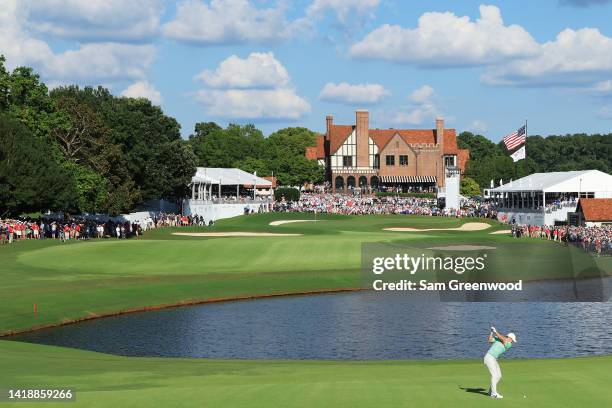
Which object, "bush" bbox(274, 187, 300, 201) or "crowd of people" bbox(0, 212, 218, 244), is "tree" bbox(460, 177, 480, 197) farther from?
"crowd of people" bbox(0, 212, 218, 244)

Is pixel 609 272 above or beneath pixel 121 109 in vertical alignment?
beneath

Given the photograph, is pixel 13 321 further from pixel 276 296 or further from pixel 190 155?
pixel 190 155

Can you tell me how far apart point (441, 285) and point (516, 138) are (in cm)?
4587

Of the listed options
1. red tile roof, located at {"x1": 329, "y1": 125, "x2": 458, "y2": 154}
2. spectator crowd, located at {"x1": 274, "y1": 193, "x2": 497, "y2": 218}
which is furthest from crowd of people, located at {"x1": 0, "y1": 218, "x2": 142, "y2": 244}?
red tile roof, located at {"x1": 329, "y1": 125, "x2": 458, "y2": 154}

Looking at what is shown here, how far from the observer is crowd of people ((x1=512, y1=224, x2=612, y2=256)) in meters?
74.2

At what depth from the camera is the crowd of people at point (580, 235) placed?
243 feet

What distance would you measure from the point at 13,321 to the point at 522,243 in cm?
4847

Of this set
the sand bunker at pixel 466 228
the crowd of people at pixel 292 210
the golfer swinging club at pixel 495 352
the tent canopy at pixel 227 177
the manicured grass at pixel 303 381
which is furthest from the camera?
the tent canopy at pixel 227 177

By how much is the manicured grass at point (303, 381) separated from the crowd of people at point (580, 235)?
154 ft

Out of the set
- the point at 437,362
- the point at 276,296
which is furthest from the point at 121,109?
the point at 437,362

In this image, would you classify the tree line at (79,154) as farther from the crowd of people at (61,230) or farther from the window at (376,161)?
the window at (376,161)

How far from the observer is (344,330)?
4109 centimetres

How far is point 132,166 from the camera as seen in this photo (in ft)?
343

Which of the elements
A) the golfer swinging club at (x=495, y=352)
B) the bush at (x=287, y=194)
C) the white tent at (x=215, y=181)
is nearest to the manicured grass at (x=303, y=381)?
the golfer swinging club at (x=495, y=352)
